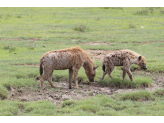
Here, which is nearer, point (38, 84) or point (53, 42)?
point (38, 84)

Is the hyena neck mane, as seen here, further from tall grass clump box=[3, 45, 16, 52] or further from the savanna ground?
tall grass clump box=[3, 45, 16, 52]

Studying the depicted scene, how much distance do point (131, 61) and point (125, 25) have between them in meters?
9.18

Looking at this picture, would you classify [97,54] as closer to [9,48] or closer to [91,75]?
[91,75]

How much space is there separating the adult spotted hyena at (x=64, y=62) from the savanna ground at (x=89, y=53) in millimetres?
336

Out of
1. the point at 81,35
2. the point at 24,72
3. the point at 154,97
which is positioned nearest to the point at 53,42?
the point at 81,35

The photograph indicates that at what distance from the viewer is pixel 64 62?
7.34 meters

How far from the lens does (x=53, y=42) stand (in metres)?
12.7

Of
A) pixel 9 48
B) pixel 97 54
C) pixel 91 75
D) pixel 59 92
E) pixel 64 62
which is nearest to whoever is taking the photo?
pixel 59 92

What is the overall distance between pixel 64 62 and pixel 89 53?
3.63 metres

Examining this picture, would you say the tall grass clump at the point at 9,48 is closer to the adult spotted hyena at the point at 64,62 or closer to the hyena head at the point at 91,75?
the adult spotted hyena at the point at 64,62

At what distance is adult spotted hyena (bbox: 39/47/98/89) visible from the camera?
282 inches

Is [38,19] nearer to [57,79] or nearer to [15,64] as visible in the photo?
[15,64]

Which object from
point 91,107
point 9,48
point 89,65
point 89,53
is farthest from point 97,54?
point 91,107

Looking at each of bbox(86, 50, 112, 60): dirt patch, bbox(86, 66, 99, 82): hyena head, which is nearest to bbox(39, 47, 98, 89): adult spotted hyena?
bbox(86, 66, 99, 82): hyena head
